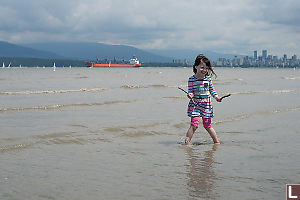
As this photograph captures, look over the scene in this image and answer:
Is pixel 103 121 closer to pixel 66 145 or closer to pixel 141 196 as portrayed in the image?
pixel 66 145

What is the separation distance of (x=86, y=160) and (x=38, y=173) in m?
0.93

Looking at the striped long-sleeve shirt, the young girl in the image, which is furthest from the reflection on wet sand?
the striped long-sleeve shirt

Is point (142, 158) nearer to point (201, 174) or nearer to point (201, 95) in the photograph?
point (201, 174)

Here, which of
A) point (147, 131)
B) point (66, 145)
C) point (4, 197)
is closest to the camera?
point (4, 197)

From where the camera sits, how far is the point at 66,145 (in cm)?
688

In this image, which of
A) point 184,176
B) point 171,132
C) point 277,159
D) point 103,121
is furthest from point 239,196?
point 103,121

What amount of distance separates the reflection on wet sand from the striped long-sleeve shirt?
0.74 metres
